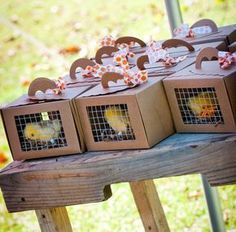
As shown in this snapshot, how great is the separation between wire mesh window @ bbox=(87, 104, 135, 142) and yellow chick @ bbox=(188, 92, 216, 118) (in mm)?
170

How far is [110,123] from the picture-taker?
6.10ft

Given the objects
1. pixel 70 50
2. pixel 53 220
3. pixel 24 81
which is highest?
pixel 70 50

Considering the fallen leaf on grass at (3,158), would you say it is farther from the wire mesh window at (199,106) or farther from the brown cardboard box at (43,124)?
the wire mesh window at (199,106)

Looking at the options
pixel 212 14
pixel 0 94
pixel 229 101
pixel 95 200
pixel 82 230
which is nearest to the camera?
pixel 229 101

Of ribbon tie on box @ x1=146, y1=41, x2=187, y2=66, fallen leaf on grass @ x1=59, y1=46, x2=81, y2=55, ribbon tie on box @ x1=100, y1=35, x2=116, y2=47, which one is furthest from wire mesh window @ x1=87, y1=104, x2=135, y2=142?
A: fallen leaf on grass @ x1=59, y1=46, x2=81, y2=55

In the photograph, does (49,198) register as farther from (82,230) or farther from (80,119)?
(82,230)

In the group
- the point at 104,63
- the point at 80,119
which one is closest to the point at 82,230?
the point at 104,63

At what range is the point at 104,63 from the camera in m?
2.25

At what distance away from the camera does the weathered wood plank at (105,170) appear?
174cm

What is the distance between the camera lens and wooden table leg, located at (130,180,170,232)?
90.7 inches

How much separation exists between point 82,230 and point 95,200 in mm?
1913

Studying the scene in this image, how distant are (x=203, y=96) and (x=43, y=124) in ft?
1.47

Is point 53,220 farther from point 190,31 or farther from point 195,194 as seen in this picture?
point 195,194

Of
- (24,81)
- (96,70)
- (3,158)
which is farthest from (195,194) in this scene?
(96,70)
